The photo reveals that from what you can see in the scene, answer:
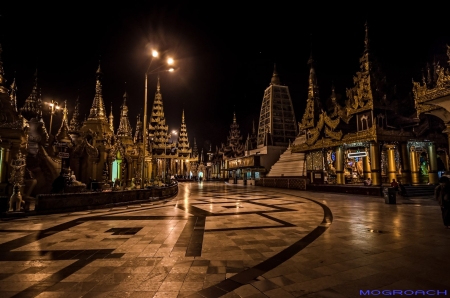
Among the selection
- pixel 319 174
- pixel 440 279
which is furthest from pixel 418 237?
pixel 319 174

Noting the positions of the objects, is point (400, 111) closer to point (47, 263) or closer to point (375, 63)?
point (375, 63)

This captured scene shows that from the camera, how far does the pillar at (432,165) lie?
20.8 m

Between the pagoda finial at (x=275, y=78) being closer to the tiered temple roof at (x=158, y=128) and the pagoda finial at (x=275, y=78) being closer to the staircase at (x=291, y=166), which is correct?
the staircase at (x=291, y=166)

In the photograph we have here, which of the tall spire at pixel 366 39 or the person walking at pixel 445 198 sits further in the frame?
the tall spire at pixel 366 39

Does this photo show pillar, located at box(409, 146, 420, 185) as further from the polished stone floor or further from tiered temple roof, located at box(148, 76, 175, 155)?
tiered temple roof, located at box(148, 76, 175, 155)

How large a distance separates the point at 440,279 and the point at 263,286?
2643 millimetres

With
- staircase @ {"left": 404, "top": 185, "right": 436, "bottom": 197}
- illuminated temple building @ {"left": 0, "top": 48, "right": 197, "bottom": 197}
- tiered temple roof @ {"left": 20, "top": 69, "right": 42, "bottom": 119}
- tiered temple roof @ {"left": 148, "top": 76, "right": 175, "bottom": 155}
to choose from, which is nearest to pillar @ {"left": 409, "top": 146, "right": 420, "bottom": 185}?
staircase @ {"left": 404, "top": 185, "right": 436, "bottom": 197}

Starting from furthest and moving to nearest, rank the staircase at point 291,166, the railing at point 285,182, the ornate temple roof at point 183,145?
the ornate temple roof at point 183,145, the staircase at point 291,166, the railing at point 285,182

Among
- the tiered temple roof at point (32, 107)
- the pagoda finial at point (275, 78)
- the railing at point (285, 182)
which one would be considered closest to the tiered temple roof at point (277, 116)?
the pagoda finial at point (275, 78)

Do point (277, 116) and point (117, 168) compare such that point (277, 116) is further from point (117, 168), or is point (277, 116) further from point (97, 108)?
point (97, 108)

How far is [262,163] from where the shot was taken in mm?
46281

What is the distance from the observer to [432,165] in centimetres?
2130

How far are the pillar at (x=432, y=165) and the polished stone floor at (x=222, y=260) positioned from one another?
18.8 meters

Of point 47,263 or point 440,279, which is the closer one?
point 440,279
